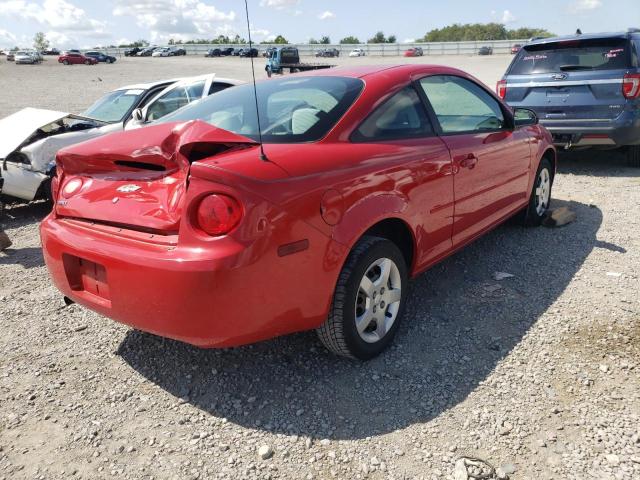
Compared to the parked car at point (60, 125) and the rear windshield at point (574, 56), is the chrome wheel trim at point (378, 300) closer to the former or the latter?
the parked car at point (60, 125)

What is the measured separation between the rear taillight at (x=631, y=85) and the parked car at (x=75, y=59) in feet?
186

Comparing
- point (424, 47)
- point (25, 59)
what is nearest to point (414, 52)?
point (424, 47)

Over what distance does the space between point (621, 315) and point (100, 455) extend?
10.6ft

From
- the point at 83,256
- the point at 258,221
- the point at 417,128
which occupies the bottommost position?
the point at 83,256

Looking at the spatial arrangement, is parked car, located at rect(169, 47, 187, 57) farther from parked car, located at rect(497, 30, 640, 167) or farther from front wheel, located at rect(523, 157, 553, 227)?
front wheel, located at rect(523, 157, 553, 227)

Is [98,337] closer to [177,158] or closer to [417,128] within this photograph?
[177,158]

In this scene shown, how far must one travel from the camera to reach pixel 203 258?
88.5 inches

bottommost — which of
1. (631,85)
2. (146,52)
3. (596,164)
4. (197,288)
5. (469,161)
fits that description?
(596,164)

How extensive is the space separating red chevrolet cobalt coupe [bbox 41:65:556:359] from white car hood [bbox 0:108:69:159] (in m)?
3.69

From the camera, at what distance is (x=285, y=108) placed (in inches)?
120

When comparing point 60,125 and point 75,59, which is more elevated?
point 75,59

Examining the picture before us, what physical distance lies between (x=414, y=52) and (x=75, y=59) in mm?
35949

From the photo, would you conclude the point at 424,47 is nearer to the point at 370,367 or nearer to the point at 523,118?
the point at 523,118

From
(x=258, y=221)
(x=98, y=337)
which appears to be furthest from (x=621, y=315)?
(x=98, y=337)
